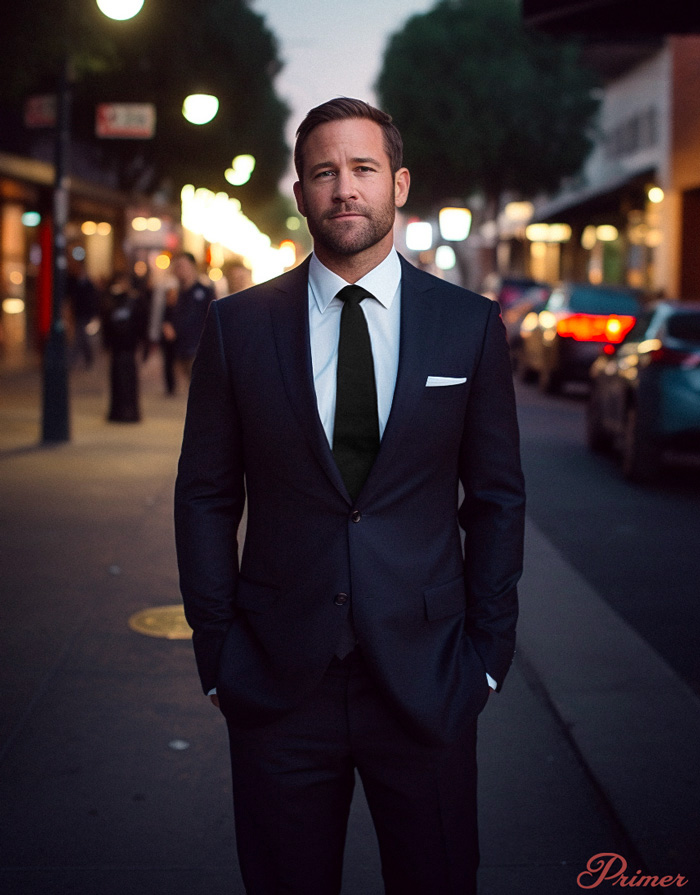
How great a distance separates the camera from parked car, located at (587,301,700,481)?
11523 mm

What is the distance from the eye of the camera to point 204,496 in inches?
110

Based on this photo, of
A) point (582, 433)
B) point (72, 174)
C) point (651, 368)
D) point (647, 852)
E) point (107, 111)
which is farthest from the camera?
point (72, 174)

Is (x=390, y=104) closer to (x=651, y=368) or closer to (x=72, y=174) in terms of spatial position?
(x=72, y=174)

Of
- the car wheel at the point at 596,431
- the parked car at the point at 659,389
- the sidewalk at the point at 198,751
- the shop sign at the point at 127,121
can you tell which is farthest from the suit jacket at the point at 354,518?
the shop sign at the point at 127,121

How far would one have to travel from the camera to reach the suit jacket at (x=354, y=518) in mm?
2617

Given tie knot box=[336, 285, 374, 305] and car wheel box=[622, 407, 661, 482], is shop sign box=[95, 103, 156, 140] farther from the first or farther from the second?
tie knot box=[336, 285, 374, 305]

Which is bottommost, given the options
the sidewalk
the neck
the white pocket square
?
the sidewalk

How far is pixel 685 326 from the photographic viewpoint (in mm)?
11852

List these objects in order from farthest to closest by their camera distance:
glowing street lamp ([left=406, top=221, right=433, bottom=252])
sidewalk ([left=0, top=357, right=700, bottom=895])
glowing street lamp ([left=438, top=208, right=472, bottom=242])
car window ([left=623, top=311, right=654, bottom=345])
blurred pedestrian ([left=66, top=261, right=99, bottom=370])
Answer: glowing street lamp ([left=406, top=221, right=433, bottom=252]), glowing street lamp ([left=438, top=208, right=472, bottom=242]), blurred pedestrian ([left=66, top=261, right=99, bottom=370]), car window ([left=623, top=311, right=654, bottom=345]), sidewalk ([left=0, top=357, right=700, bottom=895])

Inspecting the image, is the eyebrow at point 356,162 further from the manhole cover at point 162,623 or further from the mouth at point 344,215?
the manhole cover at point 162,623

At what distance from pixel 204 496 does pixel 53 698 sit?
2.73 m

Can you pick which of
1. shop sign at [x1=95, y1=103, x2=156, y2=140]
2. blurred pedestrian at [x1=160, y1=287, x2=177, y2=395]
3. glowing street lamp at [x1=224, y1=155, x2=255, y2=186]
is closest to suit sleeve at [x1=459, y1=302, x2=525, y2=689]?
shop sign at [x1=95, y1=103, x2=156, y2=140]

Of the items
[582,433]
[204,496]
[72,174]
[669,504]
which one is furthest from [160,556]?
[72,174]

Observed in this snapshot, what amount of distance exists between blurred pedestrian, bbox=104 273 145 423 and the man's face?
42.5 feet
